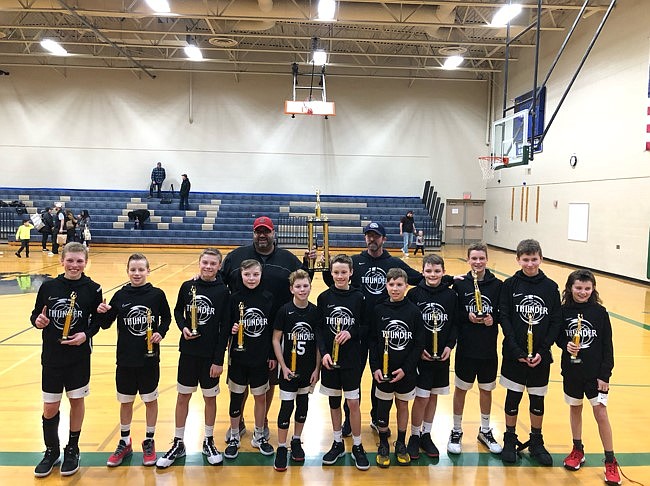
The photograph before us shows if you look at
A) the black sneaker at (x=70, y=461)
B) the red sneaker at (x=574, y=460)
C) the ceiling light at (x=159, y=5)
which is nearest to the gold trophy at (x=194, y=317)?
the black sneaker at (x=70, y=461)

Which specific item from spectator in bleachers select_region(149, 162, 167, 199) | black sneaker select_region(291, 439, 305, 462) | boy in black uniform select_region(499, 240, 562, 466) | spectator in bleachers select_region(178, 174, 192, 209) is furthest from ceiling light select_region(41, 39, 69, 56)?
boy in black uniform select_region(499, 240, 562, 466)

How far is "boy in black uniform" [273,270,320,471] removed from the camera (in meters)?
3.47

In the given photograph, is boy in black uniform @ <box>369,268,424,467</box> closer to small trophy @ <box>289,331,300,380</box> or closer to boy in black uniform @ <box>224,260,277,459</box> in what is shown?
small trophy @ <box>289,331,300,380</box>

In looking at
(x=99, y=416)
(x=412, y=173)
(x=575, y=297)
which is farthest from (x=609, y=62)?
(x=99, y=416)

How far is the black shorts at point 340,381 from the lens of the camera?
3455 millimetres

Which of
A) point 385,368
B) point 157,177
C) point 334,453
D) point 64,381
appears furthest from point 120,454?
point 157,177

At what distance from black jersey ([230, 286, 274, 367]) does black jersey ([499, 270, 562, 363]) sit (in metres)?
1.69

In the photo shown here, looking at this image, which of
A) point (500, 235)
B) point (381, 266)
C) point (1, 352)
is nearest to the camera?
point (381, 266)

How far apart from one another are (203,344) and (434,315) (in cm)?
168

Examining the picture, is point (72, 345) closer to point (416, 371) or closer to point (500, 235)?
point (416, 371)

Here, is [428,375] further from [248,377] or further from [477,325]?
[248,377]

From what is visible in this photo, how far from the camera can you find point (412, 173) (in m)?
22.6

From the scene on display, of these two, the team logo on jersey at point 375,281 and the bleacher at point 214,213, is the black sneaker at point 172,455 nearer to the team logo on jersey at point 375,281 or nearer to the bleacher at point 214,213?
the team logo on jersey at point 375,281

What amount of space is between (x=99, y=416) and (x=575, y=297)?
3925 millimetres
